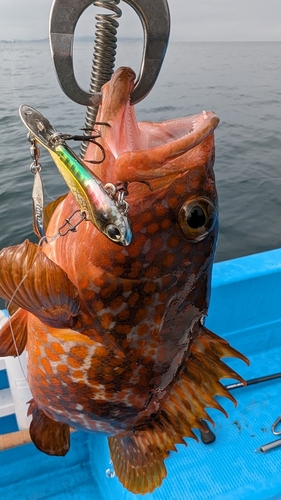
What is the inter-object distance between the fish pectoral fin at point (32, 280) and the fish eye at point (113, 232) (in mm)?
404

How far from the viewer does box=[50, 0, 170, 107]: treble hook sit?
111cm

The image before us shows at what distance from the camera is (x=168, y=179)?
54.7 inches

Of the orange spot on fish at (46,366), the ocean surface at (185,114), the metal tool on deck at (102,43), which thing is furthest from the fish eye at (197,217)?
the orange spot on fish at (46,366)

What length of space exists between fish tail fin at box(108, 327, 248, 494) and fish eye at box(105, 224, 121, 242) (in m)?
0.98

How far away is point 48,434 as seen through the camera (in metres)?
2.02

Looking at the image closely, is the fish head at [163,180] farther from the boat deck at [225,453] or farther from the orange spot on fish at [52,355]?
the boat deck at [225,453]

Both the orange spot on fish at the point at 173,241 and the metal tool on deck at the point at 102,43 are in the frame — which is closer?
the metal tool on deck at the point at 102,43

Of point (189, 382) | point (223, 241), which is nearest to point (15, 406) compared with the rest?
point (189, 382)

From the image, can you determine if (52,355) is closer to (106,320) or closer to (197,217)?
(106,320)

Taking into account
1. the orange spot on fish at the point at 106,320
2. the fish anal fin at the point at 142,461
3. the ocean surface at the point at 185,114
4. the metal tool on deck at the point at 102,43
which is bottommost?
the ocean surface at the point at 185,114

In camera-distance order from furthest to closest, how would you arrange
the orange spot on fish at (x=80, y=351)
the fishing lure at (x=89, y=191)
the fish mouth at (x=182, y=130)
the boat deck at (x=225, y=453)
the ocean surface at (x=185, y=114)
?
the ocean surface at (x=185, y=114) → the boat deck at (x=225, y=453) → the orange spot on fish at (x=80, y=351) → the fish mouth at (x=182, y=130) → the fishing lure at (x=89, y=191)

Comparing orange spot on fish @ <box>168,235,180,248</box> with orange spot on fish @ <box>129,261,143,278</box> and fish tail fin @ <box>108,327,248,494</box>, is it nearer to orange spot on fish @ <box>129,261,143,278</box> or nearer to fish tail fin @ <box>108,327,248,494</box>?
orange spot on fish @ <box>129,261,143,278</box>

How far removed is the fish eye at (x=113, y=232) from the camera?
101cm

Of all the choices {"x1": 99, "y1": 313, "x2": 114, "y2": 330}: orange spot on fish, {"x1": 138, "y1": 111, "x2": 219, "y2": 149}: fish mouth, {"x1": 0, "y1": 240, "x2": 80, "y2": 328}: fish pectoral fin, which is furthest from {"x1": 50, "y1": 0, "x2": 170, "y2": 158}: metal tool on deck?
{"x1": 99, "y1": 313, "x2": 114, "y2": 330}: orange spot on fish
